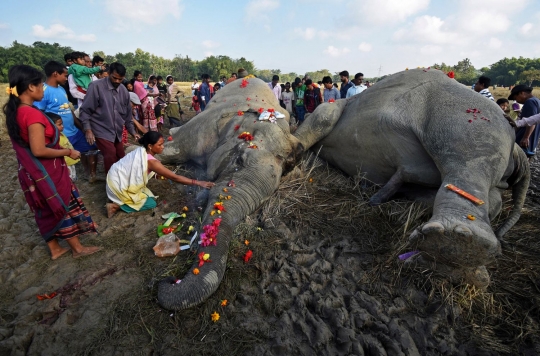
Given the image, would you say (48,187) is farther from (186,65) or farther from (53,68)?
(186,65)

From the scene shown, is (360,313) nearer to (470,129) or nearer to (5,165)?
(470,129)

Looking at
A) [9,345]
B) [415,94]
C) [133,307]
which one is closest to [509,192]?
[415,94]

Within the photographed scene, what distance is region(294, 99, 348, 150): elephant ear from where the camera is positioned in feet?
17.9

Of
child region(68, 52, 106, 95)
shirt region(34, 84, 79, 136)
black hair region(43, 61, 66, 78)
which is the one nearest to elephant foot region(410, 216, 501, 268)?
black hair region(43, 61, 66, 78)

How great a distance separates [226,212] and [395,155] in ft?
8.19

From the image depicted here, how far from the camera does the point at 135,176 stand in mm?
3953

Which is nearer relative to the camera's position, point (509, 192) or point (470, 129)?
point (470, 129)

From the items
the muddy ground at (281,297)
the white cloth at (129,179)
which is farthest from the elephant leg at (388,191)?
the white cloth at (129,179)

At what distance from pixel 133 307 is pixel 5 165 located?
17.2 feet

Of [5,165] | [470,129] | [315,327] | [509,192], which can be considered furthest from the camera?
[5,165]

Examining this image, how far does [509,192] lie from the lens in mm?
4723

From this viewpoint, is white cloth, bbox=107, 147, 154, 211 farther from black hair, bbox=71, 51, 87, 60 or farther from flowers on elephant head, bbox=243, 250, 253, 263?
Answer: black hair, bbox=71, 51, 87, 60

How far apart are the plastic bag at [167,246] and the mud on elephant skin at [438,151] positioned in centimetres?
228

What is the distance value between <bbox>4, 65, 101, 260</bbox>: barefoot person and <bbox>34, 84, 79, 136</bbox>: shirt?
1734mm
